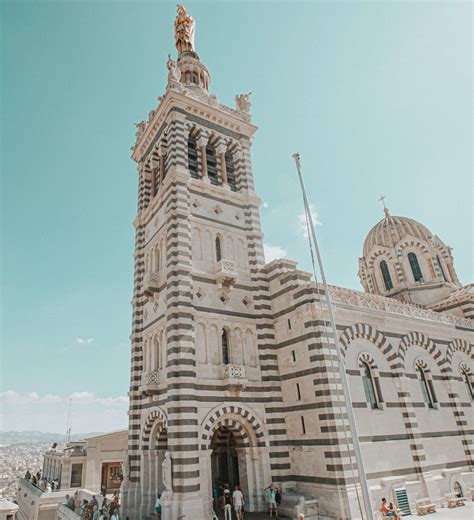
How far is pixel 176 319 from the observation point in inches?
814

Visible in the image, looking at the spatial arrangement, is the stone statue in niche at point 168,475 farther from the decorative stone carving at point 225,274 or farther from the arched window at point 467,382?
the arched window at point 467,382

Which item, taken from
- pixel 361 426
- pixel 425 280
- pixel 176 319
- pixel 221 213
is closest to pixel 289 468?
pixel 361 426

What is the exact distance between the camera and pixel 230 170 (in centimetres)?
2959

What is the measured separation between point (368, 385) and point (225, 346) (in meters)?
8.56

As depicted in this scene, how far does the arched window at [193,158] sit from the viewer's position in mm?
27391

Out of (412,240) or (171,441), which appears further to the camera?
(412,240)

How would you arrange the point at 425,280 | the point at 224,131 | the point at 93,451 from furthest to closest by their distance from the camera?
1. the point at 425,280
2. the point at 93,451
3. the point at 224,131

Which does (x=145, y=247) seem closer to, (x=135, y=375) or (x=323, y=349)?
(x=135, y=375)

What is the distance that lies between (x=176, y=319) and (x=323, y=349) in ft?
26.6

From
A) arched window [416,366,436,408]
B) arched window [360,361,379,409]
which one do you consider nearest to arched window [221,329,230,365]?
arched window [360,361,379,409]

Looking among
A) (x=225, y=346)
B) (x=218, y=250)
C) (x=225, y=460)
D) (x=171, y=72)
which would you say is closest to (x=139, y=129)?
(x=171, y=72)

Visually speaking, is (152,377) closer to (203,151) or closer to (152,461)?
(152,461)

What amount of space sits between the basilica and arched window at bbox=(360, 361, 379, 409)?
76mm

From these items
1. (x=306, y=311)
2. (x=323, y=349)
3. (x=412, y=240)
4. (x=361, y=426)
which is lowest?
(x=361, y=426)
